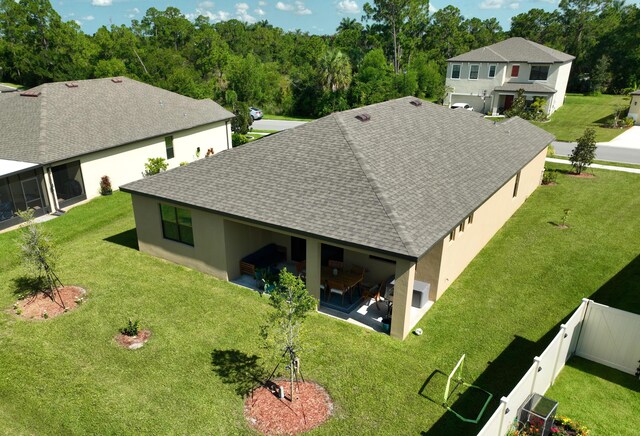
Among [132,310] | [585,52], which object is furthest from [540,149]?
[585,52]

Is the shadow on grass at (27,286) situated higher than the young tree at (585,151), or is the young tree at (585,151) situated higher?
the young tree at (585,151)

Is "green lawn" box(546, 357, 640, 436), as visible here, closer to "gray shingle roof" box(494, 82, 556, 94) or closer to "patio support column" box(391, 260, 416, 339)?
"patio support column" box(391, 260, 416, 339)

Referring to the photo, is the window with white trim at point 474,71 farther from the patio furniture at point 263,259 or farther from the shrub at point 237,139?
the patio furniture at point 263,259

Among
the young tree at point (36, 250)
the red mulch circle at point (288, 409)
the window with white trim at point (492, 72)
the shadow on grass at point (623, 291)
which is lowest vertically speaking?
the red mulch circle at point (288, 409)

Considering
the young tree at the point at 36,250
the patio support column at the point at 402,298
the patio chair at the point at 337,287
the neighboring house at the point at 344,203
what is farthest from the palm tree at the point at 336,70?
the patio support column at the point at 402,298

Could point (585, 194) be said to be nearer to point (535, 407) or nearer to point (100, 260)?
point (535, 407)

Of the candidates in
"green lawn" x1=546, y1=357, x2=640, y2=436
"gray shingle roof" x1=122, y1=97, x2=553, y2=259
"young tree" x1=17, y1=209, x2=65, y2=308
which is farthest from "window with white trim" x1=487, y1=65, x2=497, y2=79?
"young tree" x1=17, y1=209, x2=65, y2=308
